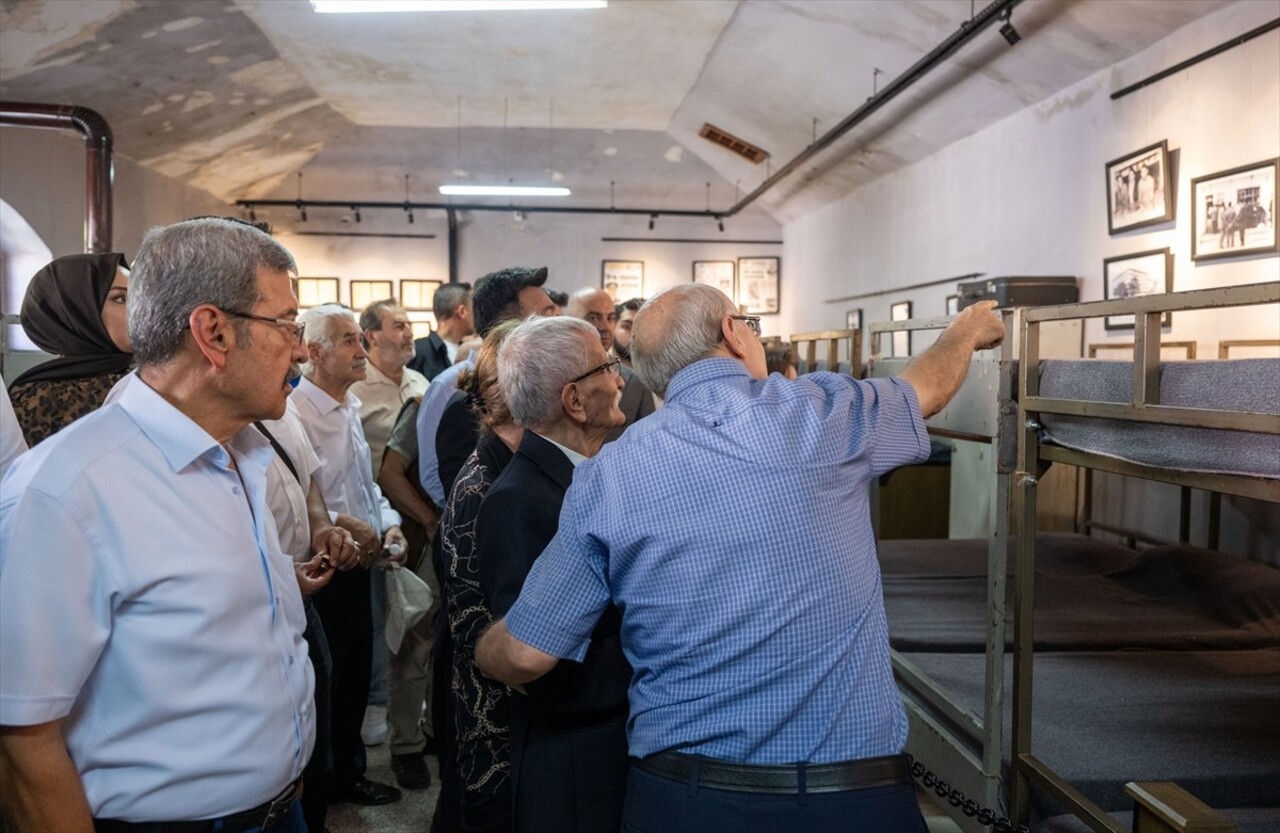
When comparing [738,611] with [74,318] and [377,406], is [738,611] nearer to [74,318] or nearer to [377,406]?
[74,318]

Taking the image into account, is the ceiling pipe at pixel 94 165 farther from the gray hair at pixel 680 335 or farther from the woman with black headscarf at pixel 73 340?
the gray hair at pixel 680 335

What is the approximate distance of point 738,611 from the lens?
166 centimetres

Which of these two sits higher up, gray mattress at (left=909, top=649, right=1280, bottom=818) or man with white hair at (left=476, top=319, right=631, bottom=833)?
man with white hair at (left=476, top=319, right=631, bottom=833)

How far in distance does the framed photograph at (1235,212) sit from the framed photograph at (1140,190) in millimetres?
261

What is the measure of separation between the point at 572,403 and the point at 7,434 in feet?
3.84

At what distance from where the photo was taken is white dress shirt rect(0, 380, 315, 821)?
4.19 ft

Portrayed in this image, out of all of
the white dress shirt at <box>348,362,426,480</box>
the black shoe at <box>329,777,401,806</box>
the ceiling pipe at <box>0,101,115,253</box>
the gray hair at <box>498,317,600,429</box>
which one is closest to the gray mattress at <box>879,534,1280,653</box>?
the black shoe at <box>329,777,401,806</box>

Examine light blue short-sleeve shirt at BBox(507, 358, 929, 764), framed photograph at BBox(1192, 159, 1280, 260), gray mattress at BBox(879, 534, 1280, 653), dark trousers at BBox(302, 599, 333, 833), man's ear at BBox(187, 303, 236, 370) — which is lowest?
gray mattress at BBox(879, 534, 1280, 653)

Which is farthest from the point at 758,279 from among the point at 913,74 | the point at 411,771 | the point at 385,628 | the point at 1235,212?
the point at 411,771

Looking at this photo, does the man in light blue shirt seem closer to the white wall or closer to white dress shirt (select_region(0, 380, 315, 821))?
white dress shirt (select_region(0, 380, 315, 821))

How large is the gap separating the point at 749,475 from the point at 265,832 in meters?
0.97

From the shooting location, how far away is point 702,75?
11500mm

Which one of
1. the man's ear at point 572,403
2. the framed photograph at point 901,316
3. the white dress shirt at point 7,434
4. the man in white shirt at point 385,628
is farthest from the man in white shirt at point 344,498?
the framed photograph at point 901,316

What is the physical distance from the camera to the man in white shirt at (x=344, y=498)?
344cm
